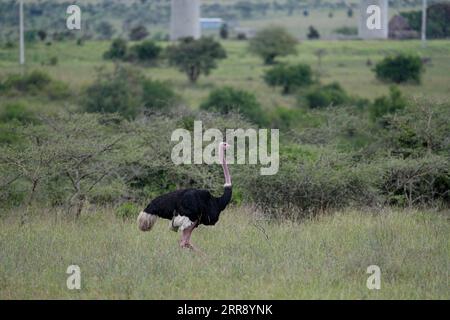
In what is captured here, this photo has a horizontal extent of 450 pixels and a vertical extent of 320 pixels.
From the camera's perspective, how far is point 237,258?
7.87 m

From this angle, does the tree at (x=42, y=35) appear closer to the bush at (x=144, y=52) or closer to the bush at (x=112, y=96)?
the bush at (x=144, y=52)

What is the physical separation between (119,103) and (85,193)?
49.9ft

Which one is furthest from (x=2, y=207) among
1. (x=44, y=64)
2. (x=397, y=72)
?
(x=44, y=64)

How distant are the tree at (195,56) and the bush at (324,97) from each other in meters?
7.95

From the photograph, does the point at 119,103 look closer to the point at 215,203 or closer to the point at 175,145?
the point at 175,145

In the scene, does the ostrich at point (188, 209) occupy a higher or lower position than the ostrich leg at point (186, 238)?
higher

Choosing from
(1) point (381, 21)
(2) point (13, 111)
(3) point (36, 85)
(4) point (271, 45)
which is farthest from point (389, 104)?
(4) point (271, 45)

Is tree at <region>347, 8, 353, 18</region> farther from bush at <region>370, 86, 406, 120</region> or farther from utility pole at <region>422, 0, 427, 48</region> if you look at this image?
bush at <region>370, 86, 406, 120</region>

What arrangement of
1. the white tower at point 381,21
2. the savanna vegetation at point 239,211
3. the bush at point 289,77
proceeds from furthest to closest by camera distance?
the white tower at point 381,21 < the bush at point 289,77 < the savanna vegetation at point 239,211

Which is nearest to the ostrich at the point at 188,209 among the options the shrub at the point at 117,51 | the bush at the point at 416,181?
the bush at the point at 416,181

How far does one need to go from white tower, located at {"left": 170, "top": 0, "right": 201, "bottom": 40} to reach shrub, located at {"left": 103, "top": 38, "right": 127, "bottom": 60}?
886cm

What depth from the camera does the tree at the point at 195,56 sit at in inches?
1443

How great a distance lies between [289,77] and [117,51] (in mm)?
9280

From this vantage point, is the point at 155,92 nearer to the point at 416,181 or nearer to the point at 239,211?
the point at 416,181
